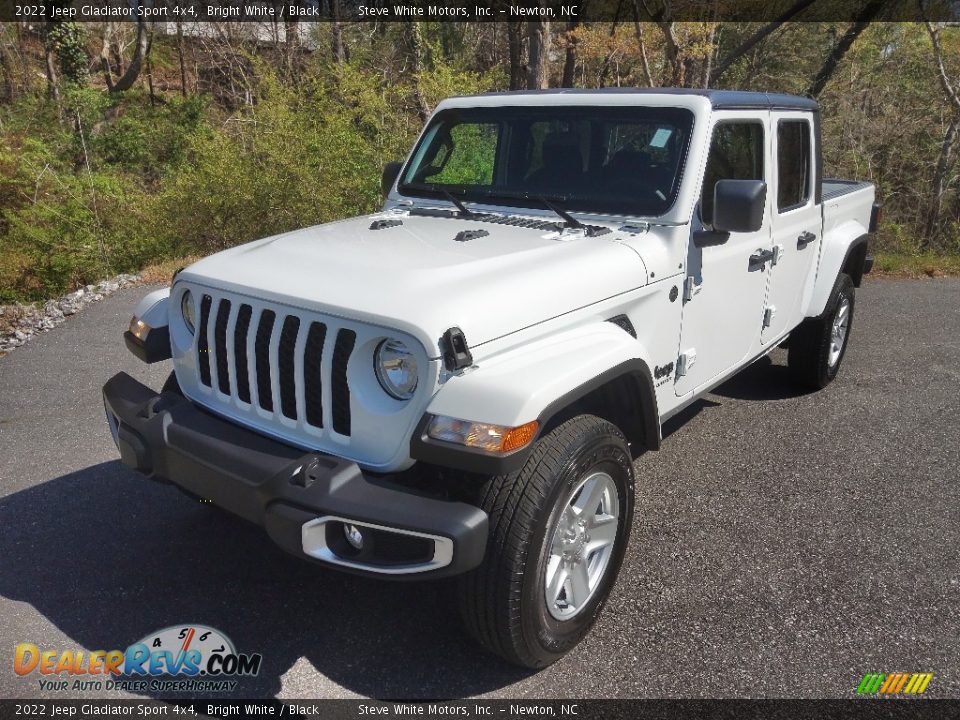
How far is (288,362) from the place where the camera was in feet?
8.56

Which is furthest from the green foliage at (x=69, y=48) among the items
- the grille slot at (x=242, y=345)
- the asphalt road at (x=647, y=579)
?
the grille slot at (x=242, y=345)

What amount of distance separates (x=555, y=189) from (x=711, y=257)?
31.5 inches

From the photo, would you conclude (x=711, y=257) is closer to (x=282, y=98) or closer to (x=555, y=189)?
(x=555, y=189)

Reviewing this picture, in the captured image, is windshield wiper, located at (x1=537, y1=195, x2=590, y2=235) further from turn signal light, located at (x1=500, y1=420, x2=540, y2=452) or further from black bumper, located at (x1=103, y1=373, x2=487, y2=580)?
black bumper, located at (x1=103, y1=373, x2=487, y2=580)

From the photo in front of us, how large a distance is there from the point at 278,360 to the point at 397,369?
0.47 meters

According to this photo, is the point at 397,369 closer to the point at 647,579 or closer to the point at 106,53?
the point at 647,579

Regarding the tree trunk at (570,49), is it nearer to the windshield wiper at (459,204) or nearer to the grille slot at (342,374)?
the windshield wiper at (459,204)

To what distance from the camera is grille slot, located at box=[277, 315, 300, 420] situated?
2590mm

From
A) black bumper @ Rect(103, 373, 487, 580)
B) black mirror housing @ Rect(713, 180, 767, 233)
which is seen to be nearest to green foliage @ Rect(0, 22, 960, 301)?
black mirror housing @ Rect(713, 180, 767, 233)

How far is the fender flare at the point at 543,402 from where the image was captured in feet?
7.28

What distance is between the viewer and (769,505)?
387cm

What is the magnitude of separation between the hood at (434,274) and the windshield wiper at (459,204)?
0.78 ft

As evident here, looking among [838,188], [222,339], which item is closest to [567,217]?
[222,339]

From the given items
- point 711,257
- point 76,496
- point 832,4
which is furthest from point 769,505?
point 832,4
